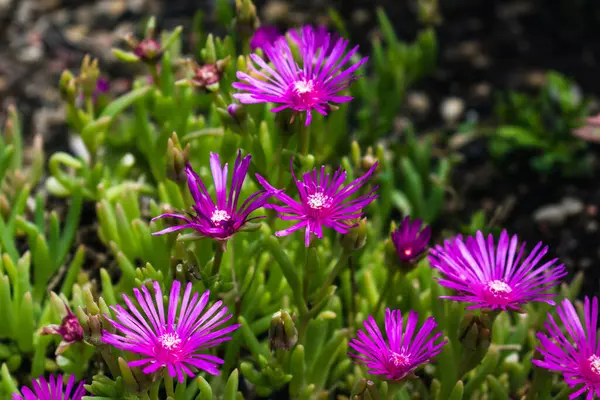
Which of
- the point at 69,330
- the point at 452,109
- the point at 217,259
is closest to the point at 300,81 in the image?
the point at 217,259

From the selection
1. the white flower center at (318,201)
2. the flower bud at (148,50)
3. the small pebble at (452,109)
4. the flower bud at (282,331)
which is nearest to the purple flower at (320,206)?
the white flower center at (318,201)

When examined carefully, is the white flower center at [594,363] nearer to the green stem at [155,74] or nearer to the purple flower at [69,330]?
the purple flower at [69,330]

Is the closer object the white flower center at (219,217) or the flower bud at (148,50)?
the white flower center at (219,217)

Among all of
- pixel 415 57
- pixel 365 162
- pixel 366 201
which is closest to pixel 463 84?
pixel 415 57

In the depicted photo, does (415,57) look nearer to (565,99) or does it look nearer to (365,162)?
(565,99)

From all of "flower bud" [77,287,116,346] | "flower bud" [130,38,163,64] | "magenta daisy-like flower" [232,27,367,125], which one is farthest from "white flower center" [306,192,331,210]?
"flower bud" [130,38,163,64]

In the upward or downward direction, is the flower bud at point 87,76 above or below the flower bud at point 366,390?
above
